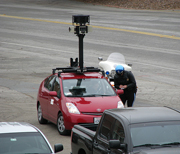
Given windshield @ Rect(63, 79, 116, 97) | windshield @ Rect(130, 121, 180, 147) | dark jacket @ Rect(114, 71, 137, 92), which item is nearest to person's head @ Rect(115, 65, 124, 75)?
dark jacket @ Rect(114, 71, 137, 92)

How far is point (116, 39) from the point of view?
116 ft

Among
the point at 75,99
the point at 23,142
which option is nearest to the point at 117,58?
the point at 75,99

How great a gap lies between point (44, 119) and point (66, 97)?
1768 mm

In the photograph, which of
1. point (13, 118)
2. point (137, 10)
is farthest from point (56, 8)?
point (13, 118)

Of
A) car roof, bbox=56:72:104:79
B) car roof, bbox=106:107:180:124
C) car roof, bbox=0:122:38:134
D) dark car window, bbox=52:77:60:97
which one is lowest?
dark car window, bbox=52:77:60:97

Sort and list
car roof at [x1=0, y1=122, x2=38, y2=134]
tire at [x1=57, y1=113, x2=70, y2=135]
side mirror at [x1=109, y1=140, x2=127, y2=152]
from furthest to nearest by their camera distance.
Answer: tire at [x1=57, y1=113, x2=70, y2=135], car roof at [x1=0, y1=122, x2=38, y2=134], side mirror at [x1=109, y1=140, x2=127, y2=152]

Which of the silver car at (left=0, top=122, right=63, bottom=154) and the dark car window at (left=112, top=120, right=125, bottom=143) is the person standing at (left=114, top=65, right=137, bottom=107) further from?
the dark car window at (left=112, top=120, right=125, bottom=143)

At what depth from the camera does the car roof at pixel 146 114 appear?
639cm

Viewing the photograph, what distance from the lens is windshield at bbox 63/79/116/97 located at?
11758mm

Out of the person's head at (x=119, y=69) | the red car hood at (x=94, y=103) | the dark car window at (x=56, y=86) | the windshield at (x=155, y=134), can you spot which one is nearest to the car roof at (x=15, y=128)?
the windshield at (x=155, y=134)

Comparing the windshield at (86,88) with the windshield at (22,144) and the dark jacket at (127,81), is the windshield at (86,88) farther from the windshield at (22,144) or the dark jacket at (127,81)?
the windshield at (22,144)

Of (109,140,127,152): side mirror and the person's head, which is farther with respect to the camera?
the person's head

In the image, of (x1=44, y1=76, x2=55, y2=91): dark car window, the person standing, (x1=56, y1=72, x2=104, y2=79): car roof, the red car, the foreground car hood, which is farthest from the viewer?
the person standing

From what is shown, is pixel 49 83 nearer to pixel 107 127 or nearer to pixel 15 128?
pixel 15 128
